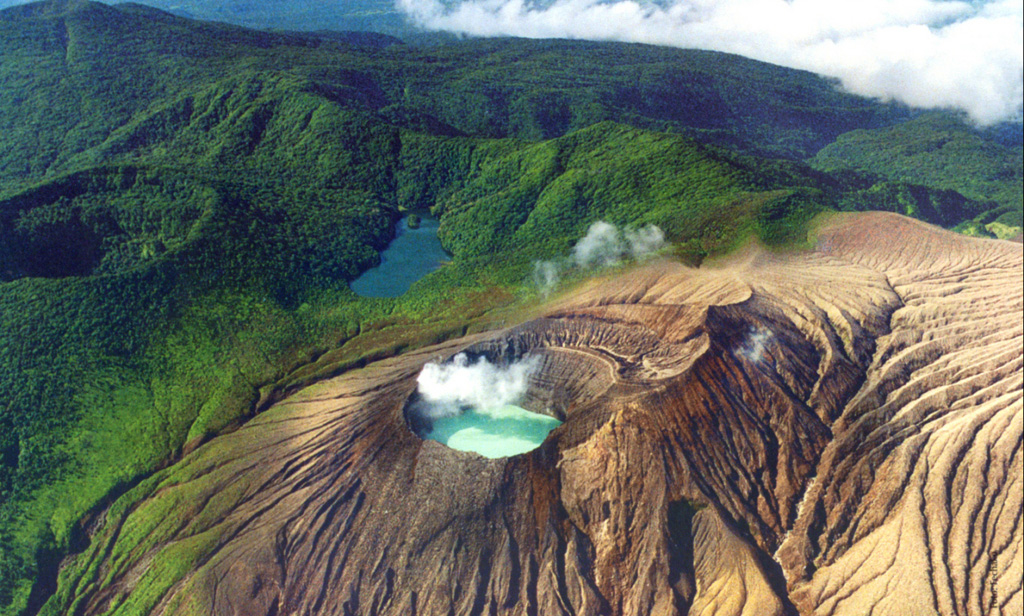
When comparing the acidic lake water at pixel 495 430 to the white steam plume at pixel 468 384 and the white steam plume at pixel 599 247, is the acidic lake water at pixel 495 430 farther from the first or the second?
the white steam plume at pixel 599 247

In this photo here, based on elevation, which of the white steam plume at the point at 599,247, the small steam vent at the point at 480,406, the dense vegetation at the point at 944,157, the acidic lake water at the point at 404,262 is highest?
the dense vegetation at the point at 944,157

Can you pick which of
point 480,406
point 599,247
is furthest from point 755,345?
point 599,247

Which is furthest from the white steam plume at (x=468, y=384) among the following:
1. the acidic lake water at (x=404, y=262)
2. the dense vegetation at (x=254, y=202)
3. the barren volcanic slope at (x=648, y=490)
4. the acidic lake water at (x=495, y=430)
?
the acidic lake water at (x=404, y=262)

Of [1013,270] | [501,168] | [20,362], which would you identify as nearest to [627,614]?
[1013,270]

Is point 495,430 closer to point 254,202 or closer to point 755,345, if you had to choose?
point 755,345

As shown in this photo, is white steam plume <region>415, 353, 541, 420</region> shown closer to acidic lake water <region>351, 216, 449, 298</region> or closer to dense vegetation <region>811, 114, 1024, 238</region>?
acidic lake water <region>351, 216, 449, 298</region>

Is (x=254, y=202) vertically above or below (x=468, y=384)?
above
